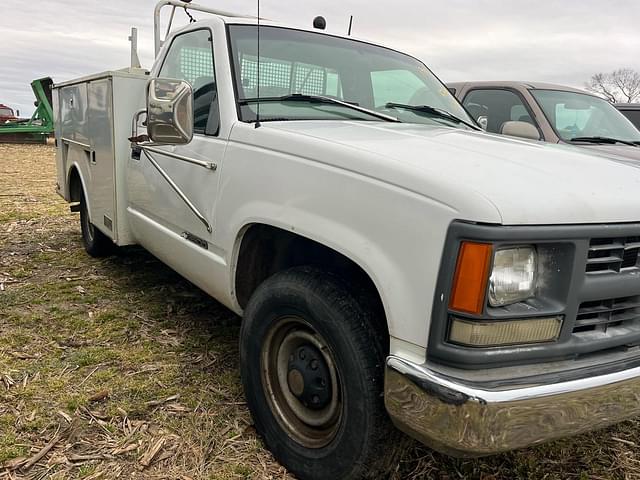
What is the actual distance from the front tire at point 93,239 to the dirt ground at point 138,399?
399 mm

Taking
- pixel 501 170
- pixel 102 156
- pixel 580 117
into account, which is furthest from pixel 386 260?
pixel 580 117

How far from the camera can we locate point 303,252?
8.54 feet

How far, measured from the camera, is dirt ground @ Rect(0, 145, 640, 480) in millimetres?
2434

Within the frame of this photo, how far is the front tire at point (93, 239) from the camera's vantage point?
5188 millimetres

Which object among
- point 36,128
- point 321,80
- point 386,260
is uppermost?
point 321,80

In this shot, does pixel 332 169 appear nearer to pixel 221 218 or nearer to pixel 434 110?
pixel 221 218

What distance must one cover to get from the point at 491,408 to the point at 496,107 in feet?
17.1

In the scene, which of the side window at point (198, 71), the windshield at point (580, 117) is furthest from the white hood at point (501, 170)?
the windshield at point (580, 117)

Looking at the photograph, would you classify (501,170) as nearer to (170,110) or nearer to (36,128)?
(170,110)

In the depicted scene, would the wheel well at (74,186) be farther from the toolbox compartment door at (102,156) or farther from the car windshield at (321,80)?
the car windshield at (321,80)

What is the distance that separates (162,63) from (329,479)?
2815mm

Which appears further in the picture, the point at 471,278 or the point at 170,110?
the point at 170,110

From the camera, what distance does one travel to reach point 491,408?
1.63 meters

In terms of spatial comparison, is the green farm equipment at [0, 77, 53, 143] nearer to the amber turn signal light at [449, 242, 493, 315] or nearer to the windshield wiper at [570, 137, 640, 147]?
the windshield wiper at [570, 137, 640, 147]
